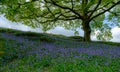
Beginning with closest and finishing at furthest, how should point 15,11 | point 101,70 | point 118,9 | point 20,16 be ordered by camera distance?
point 101,70 < point 15,11 < point 20,16 < point 118,9

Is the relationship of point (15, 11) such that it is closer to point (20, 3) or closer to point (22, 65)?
point (20, 3)

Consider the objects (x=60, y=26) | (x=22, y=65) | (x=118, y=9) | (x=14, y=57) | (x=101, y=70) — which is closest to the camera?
(x=101, y=70)

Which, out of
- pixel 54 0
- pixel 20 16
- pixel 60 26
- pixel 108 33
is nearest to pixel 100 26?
pixel 108 33

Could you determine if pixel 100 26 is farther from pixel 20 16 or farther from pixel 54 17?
pixel 20 16

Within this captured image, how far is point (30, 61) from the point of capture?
17.0 metres

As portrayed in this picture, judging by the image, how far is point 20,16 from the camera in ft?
133

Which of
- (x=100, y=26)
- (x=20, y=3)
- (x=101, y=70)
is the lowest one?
(x=101, y=70)

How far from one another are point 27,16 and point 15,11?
146 inches

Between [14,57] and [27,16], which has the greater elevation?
[27,16]

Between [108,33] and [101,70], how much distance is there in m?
33.1

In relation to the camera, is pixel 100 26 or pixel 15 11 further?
pixel 100 26

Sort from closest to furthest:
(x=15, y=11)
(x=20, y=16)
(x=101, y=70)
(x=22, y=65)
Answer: (x=101, y=70) → (x=22, y=65) → (x=15, y=11) → (x=20, y=16)

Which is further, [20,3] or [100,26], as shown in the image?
[100,26]

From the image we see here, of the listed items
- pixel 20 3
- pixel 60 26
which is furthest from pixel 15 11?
pixel 60 26
